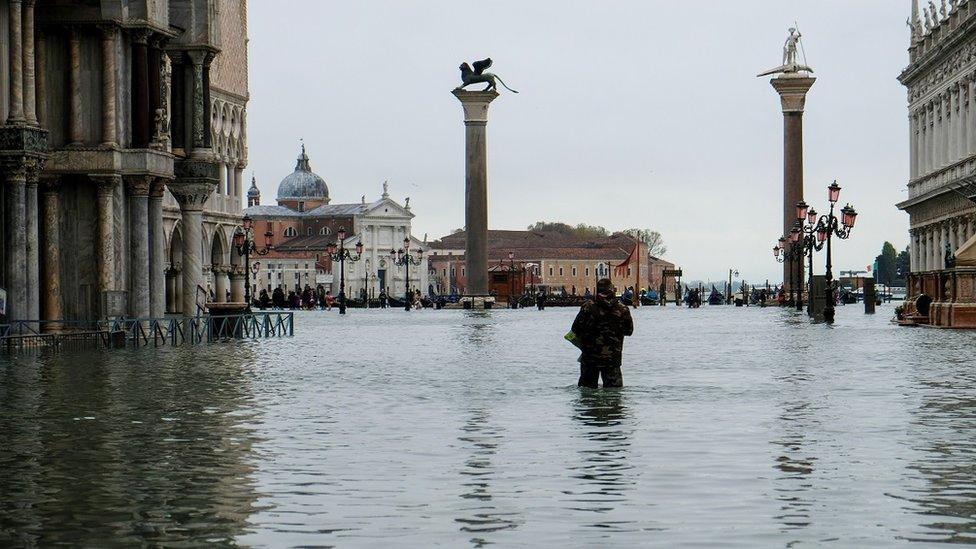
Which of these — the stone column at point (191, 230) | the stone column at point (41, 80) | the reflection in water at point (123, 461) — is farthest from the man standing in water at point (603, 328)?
the stone column at point (191, 230)

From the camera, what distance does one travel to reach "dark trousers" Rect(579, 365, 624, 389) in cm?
2392

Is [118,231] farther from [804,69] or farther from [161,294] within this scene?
[804,69]

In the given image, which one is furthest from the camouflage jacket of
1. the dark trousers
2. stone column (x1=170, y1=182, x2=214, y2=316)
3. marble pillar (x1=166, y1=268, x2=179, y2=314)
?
marble pillar (x1=166, y1=268, x2=179, y2=314)

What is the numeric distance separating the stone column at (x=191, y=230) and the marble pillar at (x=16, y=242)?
9.67 m

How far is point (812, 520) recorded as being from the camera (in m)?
11.1

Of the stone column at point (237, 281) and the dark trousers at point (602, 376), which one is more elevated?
the stone column at point (237, 281)

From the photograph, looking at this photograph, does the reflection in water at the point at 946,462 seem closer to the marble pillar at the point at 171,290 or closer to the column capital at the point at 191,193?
the column capital at the point at 191,193

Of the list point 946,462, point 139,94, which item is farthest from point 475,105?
point 946,462

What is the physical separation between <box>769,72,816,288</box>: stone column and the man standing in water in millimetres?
105743

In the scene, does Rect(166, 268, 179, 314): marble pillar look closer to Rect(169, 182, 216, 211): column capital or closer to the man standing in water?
Rect(169, 182, 216, 211): column capital

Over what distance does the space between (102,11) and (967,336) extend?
70.0ft

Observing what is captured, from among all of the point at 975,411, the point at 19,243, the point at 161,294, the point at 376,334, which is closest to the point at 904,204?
the point at 376,334

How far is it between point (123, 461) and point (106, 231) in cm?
2758

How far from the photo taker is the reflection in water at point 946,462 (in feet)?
35.6
